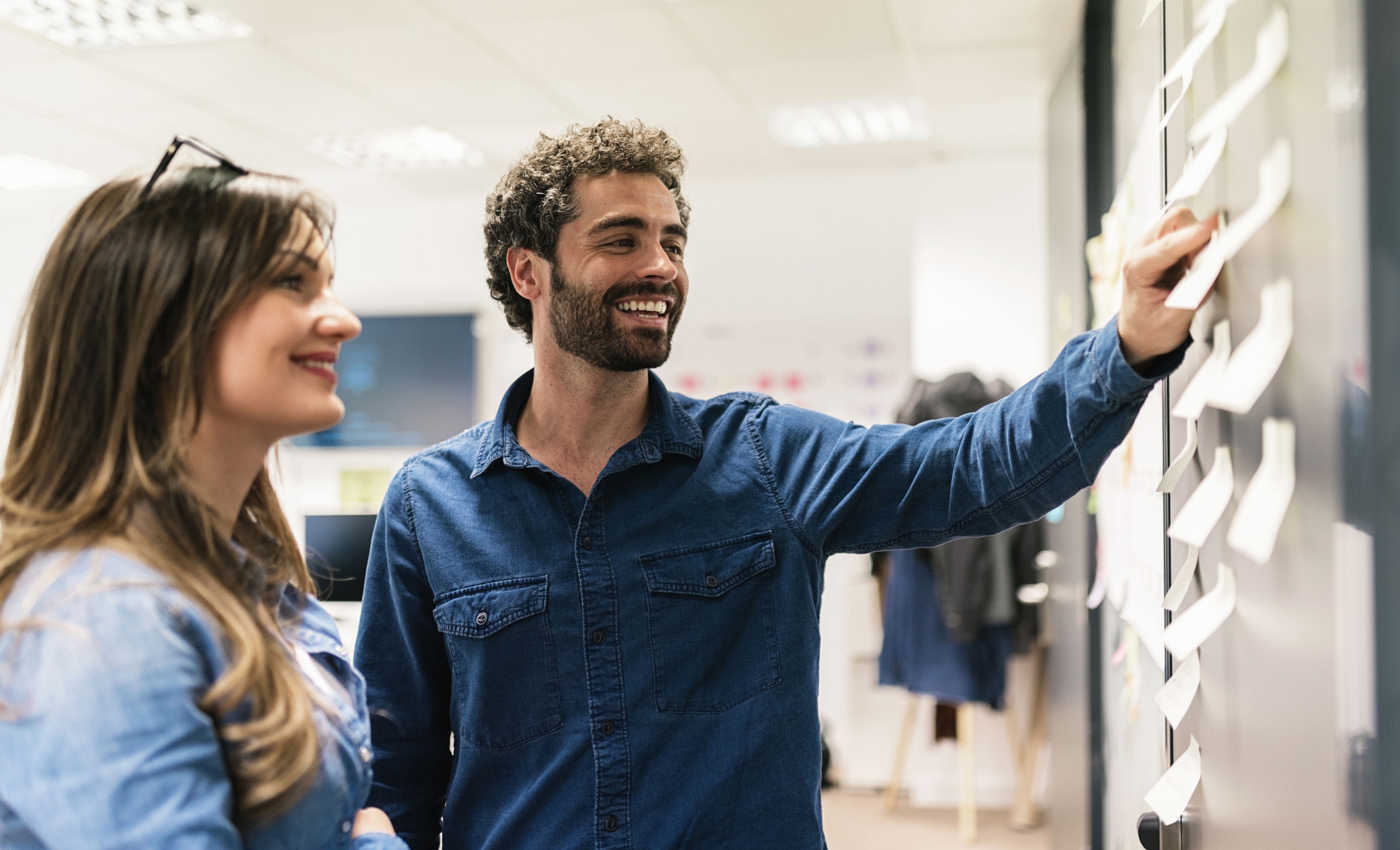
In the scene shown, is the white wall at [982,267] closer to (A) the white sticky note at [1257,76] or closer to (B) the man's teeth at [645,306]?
(B) the man's teeth at [645,306]

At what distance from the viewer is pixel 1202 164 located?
84 centimetres

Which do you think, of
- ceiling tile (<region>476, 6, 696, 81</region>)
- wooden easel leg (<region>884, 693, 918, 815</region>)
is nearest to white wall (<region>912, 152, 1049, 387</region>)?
wooden easel leg (<region>884, 693, 918, 815</region>)

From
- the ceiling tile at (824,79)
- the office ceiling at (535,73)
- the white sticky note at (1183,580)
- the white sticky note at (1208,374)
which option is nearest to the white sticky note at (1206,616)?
the white sticky note at (1183,580)

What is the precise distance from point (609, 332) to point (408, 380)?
4.73 meters

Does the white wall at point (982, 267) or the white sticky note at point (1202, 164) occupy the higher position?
the white wall at point (982, 267)

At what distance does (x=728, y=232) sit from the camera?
524cm

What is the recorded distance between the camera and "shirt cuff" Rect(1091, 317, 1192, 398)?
0.88m

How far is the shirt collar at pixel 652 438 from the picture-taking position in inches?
51.5

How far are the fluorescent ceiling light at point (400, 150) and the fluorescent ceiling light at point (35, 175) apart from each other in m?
1.28

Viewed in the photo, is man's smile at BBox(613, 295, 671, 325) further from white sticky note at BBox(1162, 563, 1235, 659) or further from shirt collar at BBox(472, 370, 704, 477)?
white sticky note at BBox(1162, 563, 1235, 659)

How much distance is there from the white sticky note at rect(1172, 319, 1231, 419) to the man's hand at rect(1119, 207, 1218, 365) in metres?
A: 0.03

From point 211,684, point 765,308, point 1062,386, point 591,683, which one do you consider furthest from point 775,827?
point 765,308

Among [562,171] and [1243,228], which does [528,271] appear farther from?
[1243,228]

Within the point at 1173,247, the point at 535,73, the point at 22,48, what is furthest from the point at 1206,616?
the point at 22,48
